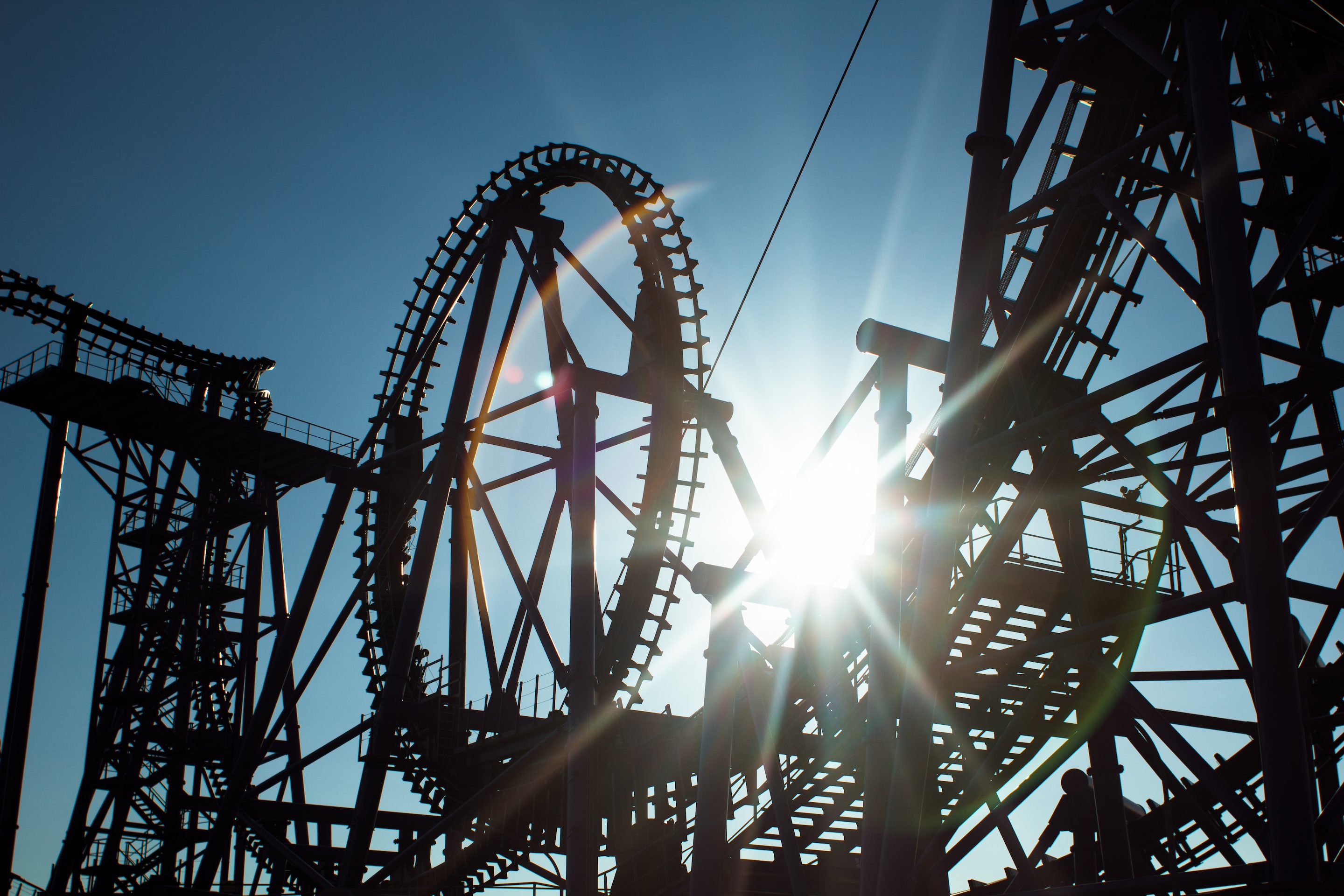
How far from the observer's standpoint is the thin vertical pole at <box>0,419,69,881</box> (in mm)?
20656

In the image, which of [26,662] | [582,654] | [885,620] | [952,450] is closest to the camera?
[952,450]

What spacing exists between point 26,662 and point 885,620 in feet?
60.7

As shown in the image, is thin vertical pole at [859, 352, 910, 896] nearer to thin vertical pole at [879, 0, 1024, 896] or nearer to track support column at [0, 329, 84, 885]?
thin vertical pole at [879, 0, 1024, 896]

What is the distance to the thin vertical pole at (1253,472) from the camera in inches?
225

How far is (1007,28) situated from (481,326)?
11045mm

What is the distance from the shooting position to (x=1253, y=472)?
6105 millimetres

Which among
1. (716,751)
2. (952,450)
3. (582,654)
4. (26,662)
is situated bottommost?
(716,751)

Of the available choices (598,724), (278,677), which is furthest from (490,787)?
(278,677)

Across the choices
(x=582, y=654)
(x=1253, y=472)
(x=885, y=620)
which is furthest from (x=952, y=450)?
(x=582, y=654)

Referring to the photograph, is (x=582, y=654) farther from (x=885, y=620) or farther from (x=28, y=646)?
(x=28, y=646)

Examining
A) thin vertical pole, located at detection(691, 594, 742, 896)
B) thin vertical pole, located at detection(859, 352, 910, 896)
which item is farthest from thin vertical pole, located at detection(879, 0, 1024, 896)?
thin vertical pole, located at detection(691, 594, 742, 896)

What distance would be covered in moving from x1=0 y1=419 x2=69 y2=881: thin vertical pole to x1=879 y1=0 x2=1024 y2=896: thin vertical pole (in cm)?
1829

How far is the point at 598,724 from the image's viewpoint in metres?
14.5

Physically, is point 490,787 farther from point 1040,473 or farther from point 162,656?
point 162,656
